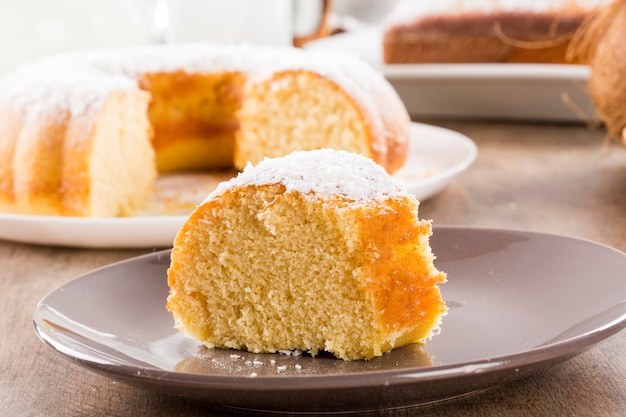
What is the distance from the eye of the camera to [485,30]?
286 centimetres

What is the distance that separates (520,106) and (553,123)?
0.39 feet

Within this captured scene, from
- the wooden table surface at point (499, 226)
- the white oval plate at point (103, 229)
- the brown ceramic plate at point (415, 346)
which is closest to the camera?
the brown ceramic plate at point (415, 346)

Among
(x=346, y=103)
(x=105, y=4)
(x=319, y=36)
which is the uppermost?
(x=346, y=103)

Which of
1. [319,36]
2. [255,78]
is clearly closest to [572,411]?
[255,78]

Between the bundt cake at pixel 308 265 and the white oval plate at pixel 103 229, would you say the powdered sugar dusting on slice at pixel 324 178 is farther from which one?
the white oval plate at pixel 103 229

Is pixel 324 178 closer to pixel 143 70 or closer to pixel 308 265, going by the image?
pixel 308 265

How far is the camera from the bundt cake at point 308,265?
1032mm

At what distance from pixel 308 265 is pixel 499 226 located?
798 millimetres

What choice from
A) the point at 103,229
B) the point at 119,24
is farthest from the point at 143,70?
the point at 119,24

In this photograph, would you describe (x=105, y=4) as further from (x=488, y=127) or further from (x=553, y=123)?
(x=553, y=123)

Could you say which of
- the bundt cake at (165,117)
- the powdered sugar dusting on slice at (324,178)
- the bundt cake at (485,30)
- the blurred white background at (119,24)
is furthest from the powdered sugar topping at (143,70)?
the powdered sugar dusting on slice at (324,178)

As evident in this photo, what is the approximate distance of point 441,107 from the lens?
9.45ft

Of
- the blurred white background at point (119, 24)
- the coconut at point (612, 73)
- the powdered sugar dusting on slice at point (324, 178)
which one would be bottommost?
the blurred white background at point (119, 24)

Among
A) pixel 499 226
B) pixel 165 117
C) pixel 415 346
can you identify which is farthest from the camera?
pixel 165 117
